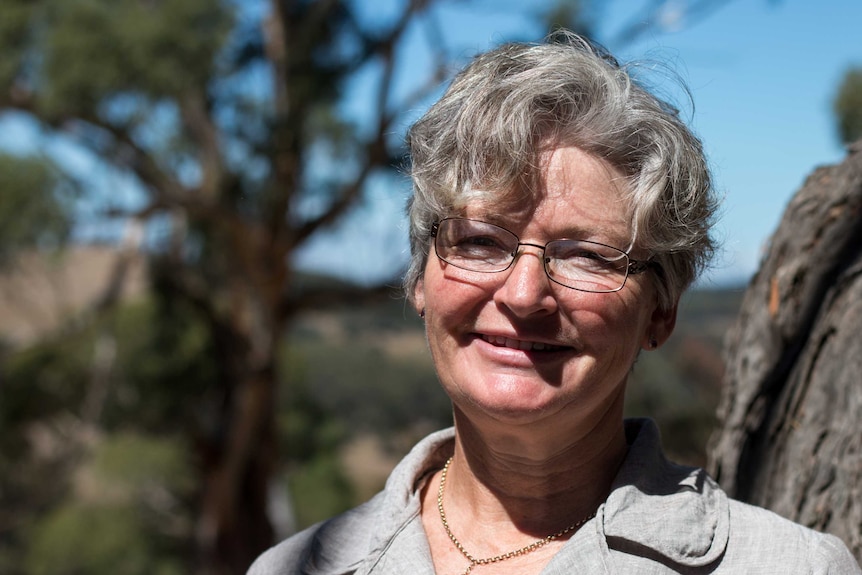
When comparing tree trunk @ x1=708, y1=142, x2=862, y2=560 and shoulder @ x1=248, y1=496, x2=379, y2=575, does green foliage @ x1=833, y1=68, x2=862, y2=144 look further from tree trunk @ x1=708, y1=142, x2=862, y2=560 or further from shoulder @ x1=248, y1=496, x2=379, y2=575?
shoulder @ x1=248, y1=496, x2=379, y2=575

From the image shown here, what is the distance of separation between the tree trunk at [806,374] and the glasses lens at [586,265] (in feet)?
1.71

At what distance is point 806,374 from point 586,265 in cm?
59

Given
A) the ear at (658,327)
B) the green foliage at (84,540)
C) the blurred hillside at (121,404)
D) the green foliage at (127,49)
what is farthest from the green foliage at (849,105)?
the green foliage at (84,540)

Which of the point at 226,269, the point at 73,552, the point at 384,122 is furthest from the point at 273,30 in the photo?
the point at 73,552

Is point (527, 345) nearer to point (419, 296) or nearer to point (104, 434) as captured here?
point (419, 296)

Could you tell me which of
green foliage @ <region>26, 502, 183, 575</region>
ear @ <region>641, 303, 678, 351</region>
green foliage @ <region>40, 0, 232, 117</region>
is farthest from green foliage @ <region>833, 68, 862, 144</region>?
green foliage @ <region>26, 502, 183, 575</region>

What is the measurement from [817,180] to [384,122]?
6060 mm

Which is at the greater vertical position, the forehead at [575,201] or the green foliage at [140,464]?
the forehead at [575,201]

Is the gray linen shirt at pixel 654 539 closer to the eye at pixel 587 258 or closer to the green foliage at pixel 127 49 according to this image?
the eye at pixel 587 258

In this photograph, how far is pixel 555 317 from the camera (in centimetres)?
109

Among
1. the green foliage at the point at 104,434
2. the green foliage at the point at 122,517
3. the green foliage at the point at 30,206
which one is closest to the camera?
the green foliage at the point at 30,206

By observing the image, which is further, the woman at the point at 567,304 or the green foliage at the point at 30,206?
the green foliage at the point at 30,206

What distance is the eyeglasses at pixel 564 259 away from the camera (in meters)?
1.09

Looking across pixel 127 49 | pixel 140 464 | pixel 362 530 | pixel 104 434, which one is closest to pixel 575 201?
pixel 362 530
